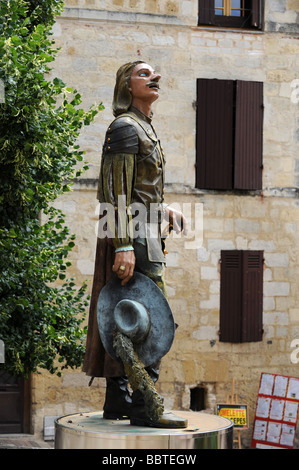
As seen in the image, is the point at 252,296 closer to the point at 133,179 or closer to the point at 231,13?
the point at 231,13

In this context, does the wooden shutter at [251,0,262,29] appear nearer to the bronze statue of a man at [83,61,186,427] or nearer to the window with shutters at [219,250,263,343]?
the window with shutters at [219,250,263,343]

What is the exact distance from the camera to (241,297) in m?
13.4

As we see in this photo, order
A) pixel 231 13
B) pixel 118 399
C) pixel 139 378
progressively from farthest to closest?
pixel 231 13 → pixel 118 399 → pixel 139 378

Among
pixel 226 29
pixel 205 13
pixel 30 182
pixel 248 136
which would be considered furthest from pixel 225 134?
pixel 30 182

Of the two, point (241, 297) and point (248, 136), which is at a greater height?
point (248, 136)

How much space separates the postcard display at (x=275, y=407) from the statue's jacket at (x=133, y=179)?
8.04 m

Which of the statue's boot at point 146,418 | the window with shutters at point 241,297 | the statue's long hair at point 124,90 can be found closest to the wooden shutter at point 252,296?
the window with shutters at point 241,297

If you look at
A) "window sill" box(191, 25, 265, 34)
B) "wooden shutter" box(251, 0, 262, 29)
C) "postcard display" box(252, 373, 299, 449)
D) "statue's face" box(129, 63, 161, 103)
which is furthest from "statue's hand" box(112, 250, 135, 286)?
"wooden shutter" box(251, 0, 262, 29)

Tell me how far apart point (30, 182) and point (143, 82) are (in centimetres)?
251

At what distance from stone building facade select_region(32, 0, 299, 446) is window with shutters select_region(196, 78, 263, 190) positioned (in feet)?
0.43

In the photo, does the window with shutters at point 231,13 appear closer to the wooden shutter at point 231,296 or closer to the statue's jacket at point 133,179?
the wooden shutter at point 231,296

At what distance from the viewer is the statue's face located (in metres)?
5.93

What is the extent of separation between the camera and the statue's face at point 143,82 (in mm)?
5926
